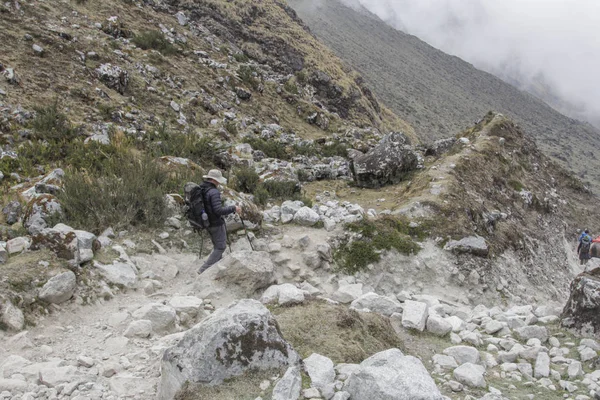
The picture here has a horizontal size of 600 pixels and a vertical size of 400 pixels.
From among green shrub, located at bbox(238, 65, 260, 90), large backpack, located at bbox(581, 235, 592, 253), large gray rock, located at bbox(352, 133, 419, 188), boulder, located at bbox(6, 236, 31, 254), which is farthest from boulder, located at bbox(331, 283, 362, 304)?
green shrub, located at bbox(238, 65, 260, 90)

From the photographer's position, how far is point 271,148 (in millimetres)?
16375

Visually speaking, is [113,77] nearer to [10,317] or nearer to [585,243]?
[10,317]

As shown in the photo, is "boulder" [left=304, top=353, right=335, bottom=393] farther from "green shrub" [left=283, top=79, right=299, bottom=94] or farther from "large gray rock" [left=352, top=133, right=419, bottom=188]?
"green shrub" [left=283, top=79, right=299, bottom=94]

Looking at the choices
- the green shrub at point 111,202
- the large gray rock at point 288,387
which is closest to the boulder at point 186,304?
the large gray rock at point 288,387

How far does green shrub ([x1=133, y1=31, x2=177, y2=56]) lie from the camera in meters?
20.0

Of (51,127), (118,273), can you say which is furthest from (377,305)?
(51,127)

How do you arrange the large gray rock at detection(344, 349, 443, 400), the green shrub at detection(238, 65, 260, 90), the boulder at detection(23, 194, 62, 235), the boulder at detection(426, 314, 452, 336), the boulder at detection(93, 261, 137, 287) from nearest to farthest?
the large gray rock at detection(344, 349, 443, 400) < the boulder at detection(426, 314, 452, 336) < the boulder at detection(93, 261, 137, 287) < the boulder at detection(23, 194, 62, 235) < the green shrub at detection(238, 65, 260, 90)

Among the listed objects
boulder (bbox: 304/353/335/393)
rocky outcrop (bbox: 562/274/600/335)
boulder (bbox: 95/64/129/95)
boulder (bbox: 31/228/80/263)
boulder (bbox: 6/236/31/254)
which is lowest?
boulder (bbox: 95/64/129/95)

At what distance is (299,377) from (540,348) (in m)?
2.85

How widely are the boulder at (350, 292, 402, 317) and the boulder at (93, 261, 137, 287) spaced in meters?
3.02

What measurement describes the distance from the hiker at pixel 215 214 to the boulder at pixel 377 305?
240 centimetres

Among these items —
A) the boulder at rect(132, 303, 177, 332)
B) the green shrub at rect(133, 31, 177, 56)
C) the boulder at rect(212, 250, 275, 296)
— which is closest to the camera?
the boulder at rect(132, 303, 177, 332)

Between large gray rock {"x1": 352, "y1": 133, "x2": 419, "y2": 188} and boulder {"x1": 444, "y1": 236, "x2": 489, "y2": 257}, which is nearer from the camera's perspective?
boulder {"x1": 444, "y1": 236, "x2": 489, "y2": 257}

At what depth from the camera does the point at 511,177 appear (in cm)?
1298
